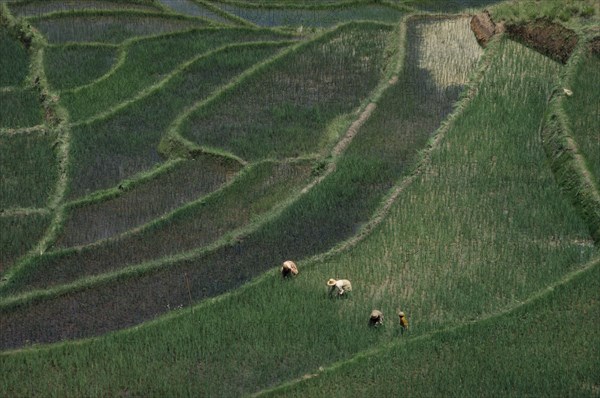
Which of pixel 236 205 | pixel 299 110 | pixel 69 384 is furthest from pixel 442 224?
pixel 69 384

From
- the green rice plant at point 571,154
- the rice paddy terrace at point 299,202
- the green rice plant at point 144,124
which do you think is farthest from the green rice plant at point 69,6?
the green rice plant at point 571,154

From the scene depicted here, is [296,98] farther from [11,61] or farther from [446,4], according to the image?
[446,4]

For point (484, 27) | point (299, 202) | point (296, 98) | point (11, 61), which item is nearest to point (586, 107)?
point (484, 27)

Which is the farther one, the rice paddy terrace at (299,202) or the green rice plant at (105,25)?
the green rice plant at (105,25)

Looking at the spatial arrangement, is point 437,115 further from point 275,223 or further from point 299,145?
point 275,223

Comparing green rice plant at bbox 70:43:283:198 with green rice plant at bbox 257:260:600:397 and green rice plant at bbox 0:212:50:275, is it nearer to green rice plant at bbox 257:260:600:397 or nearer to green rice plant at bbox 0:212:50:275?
green rice plant at bbox 0:212:50:275

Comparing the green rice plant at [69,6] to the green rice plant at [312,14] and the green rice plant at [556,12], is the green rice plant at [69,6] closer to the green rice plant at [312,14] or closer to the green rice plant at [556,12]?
the green rice plant at [312,14]
